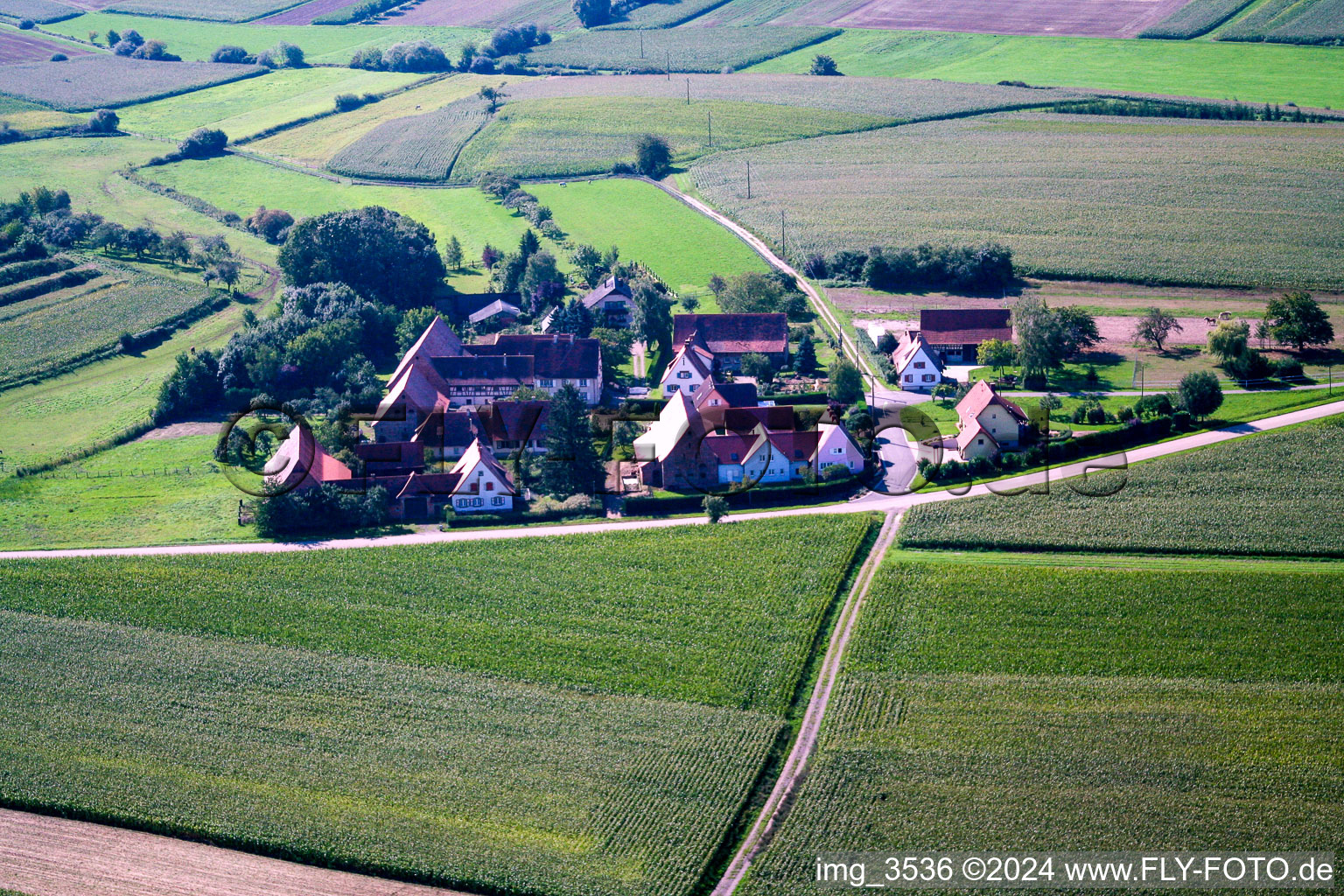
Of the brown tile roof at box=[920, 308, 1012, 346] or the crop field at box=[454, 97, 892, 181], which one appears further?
the crop field at box=[454, 97, 892, 181]

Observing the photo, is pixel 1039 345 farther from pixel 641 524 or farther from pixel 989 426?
pixel 641 524

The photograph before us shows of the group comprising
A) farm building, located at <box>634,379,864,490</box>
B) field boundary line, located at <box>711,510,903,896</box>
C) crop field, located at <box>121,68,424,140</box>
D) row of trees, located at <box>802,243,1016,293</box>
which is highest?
crop field, located at <box>121,68,424,140</box>

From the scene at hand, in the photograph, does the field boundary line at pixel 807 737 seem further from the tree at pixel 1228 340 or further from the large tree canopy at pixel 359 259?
the large tree canopy at pixel 359 259

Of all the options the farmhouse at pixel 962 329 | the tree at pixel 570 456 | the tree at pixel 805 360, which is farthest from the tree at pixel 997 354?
the tree at pixel 570 456

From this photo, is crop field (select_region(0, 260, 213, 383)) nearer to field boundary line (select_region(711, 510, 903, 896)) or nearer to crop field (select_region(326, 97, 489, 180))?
crop field (select_region(326, 97, 489, 180))

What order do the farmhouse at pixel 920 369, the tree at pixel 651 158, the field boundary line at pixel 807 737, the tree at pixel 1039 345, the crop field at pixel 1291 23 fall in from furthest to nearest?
the crop field at pixel 1291 23
the tree at pixel 651 158
the farmhouse at pixel 920 369
the tree at pixel 1039 345
the field boundary line at pixel 807 737

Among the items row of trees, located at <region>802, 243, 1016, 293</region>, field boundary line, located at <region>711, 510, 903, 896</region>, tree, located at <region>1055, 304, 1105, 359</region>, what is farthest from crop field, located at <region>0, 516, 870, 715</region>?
row of trees, located at <region>802, 243, 1016, 293</region>

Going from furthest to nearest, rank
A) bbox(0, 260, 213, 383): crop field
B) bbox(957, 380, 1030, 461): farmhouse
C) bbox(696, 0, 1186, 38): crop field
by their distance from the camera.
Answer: bbox(696, 0, 1186, 38): crop field, bbox(0, 260, 213, 383): crop field, bbox(957, 380, 1030, 461): farmhouse
